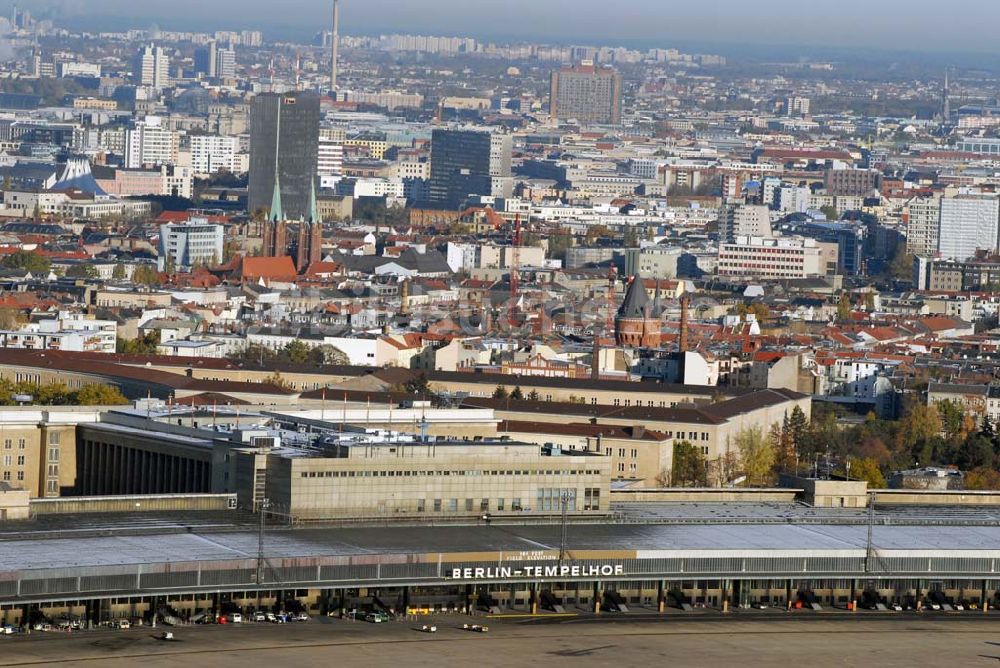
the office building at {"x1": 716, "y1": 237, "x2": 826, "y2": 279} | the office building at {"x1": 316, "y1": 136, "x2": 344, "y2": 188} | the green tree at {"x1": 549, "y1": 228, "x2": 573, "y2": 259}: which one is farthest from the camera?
the office building at {"x1": 316, "y1": 136, "x2": 344, "y2": 188}

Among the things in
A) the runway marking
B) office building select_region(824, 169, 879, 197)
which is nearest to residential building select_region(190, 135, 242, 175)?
office building select_region(824, 169, 879, 197)

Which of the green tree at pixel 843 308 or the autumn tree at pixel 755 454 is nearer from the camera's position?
the autumn tree at pixel 755 454

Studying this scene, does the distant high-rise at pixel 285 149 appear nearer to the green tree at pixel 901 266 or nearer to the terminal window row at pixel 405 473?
the green tree at pixel 901 266

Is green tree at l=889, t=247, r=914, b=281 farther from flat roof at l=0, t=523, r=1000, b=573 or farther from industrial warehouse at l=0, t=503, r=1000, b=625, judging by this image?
industrial warehouse at l=0, t=503, r=1000, b=625

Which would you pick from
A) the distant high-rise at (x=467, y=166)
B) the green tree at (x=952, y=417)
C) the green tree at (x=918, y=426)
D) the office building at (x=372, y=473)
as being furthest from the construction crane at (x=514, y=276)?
the office building at (x=372, y=473)

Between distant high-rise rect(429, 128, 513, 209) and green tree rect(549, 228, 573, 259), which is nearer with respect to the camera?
green tree rect(549, 228, 573, 259)

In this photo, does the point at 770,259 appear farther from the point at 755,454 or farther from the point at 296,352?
the point at 755,454

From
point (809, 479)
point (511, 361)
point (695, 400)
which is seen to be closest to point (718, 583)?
point (809, 479)
